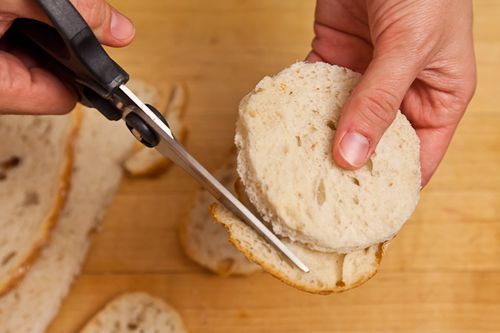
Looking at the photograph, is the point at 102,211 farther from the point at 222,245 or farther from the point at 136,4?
the point at 136,4

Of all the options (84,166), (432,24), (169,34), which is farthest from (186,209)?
(432,24)

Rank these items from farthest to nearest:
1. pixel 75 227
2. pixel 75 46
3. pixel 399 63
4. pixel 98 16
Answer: pixel 75 227, pixel 399 63, pixel 98 16, pixel 75 46

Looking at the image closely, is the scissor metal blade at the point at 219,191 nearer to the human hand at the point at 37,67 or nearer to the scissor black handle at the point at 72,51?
the scissor black handle at the point at 72,51

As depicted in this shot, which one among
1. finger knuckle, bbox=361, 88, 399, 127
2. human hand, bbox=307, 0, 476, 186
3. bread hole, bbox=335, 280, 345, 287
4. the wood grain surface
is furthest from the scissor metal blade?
the wood grain surface

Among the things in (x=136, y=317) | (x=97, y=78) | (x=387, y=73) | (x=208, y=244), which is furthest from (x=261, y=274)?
(x=97, y=78)

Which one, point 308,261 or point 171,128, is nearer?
point 308,261

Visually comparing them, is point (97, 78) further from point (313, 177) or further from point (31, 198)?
point (31, 198)

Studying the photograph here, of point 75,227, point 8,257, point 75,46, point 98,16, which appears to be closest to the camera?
point 75,46

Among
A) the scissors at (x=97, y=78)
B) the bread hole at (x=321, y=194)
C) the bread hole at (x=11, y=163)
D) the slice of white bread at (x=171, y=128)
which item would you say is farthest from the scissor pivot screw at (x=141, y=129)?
the bread hole at (x=11, y=163)
